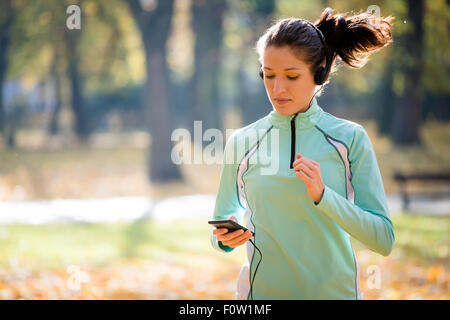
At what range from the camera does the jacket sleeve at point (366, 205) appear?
7.41 feet

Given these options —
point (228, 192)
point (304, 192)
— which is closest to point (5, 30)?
point (228, 192)

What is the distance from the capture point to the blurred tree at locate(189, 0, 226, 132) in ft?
64.3

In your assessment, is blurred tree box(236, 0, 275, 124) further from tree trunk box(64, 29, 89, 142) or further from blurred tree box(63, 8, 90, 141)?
tree trunk box(64, 29, 89, 142)

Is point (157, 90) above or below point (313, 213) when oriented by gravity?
above

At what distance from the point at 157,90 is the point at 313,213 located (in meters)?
13.9

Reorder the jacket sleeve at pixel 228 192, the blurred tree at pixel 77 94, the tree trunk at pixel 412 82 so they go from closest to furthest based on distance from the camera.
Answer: the jacket sleeve at pixel 228 192 → the tree trunk at pixel 412 82 → the blurred tree at pixel 77 94

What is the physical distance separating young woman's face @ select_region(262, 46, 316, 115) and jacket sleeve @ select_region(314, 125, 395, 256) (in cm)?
28

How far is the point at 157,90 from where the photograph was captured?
624 inches

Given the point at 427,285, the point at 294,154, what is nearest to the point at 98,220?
the point at 427,285

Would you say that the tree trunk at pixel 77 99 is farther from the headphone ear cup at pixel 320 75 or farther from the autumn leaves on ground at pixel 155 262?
the headphone ear cup at pixel 320 75

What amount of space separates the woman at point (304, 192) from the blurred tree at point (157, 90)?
13.2 meters

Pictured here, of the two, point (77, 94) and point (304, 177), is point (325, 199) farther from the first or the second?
point (77, 94)

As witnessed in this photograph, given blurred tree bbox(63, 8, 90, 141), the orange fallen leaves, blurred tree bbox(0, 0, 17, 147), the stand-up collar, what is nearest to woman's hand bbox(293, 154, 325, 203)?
the stand-up collar

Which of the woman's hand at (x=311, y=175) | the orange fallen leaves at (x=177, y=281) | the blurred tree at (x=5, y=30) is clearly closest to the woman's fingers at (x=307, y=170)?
the woman's hand at (x=311, y=175)
